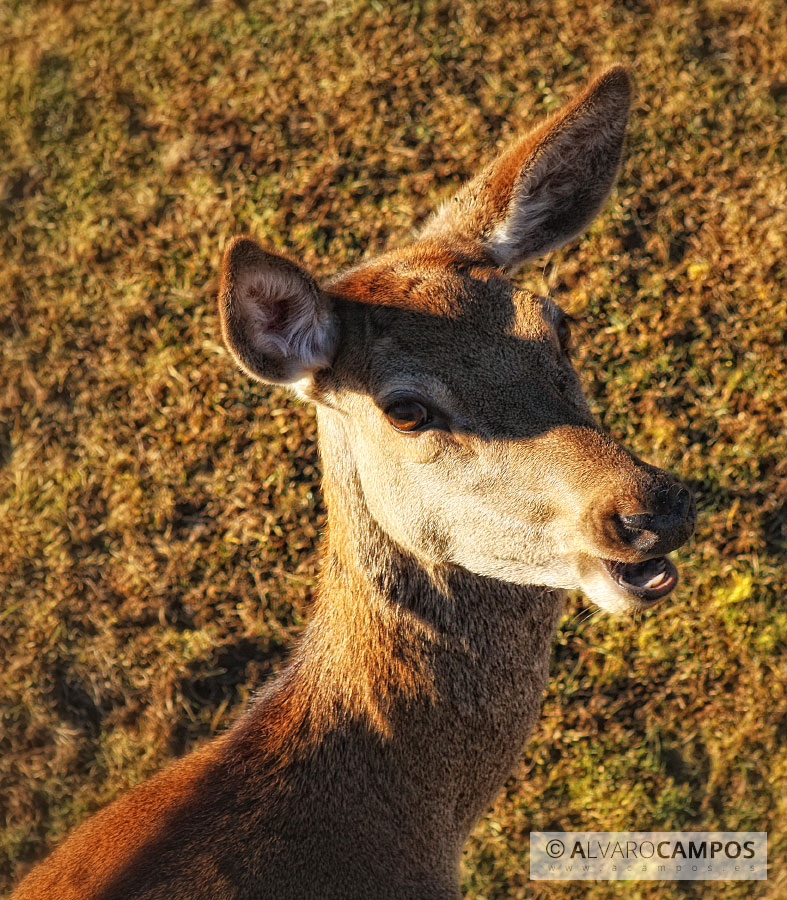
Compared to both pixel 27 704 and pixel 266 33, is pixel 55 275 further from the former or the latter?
pixel 27 704

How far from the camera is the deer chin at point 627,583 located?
10.1ft

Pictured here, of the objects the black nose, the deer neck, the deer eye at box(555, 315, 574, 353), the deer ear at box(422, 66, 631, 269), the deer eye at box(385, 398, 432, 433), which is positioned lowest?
the deer neck

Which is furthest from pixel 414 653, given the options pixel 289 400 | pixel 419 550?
pixel 289 400

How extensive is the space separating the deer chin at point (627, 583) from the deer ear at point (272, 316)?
1242mm

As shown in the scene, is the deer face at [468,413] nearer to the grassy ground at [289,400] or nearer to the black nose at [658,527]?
the black nose at [658,527]

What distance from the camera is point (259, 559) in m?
6.05

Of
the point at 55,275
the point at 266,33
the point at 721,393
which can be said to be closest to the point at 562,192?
the point at 721,393

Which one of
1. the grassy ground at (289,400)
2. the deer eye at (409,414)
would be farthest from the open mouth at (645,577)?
the grassy ground at (289,400)

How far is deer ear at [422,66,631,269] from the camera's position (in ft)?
12.0

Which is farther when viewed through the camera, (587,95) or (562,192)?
(562,192)

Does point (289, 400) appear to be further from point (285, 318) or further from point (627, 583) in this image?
point (627, 583)

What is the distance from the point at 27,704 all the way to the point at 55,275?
3.00 meters

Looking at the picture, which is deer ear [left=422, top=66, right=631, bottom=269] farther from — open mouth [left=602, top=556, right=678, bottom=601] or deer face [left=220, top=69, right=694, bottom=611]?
open mouth [left=602, top=556, right=678, bottom=601]

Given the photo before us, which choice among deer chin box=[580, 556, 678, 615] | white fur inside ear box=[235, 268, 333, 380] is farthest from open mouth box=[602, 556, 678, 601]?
white fur inside ear box=[235, 268, 333, 380]
